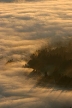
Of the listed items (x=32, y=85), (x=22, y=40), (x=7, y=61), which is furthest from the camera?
(x=22, y=40)

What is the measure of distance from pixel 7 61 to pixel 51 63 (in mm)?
926

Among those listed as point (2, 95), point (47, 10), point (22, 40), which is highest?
point (47, 10)

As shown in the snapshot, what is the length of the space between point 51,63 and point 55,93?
1193mm

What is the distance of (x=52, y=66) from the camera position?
6102 millimetres

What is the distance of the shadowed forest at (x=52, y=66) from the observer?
18.1 feet

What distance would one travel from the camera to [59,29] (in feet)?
28.2

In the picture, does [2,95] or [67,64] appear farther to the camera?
[67,64]

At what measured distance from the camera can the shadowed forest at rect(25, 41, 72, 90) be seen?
217 inches

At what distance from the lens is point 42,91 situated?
521 centimetres

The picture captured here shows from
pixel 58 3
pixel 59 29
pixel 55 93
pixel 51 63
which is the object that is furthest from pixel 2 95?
pixel 58 3

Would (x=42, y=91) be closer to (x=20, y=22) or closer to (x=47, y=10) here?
A: (x=20, y=22)

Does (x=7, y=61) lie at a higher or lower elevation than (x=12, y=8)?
lower

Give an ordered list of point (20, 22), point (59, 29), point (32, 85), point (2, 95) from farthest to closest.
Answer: point (20, 22), point (59, 29), point (32, 85), point (2, 95)

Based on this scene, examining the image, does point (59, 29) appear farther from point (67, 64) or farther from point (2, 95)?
point (2, 95)
